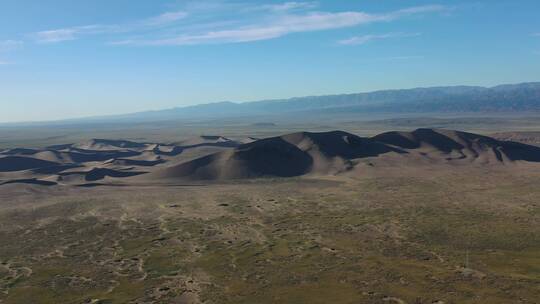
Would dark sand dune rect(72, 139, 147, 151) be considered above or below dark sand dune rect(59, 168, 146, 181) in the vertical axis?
above

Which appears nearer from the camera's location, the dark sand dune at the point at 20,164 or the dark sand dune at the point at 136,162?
the dark sand dune at the point at 136,162

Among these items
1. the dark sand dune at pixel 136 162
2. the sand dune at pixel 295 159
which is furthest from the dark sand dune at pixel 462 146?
the dark sand dune at pixel 136 162

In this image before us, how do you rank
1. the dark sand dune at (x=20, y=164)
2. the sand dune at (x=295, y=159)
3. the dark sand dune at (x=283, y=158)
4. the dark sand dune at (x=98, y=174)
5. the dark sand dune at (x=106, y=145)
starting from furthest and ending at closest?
the dark sand dune at (x=106, y=145), the dark sand dune at (x=20, y=164), the dark sand dune at (x=98, y=174), the sand dune at (x=295, y=159), the dark sand dune at (x=283, y=158)

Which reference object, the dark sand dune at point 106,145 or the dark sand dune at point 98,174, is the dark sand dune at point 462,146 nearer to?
the dark sand dune at point 98,174

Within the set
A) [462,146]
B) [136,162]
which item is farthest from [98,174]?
[462,146]

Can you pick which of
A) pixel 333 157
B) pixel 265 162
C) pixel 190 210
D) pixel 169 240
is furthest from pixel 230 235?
pixel 333 157

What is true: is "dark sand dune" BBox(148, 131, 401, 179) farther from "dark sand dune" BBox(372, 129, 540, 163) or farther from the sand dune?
"dark sand dune" BBox(372, 129, 540, 163)

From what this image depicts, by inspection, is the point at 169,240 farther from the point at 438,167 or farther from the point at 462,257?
the point at 438,167

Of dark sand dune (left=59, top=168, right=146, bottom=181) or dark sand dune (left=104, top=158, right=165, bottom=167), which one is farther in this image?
dark sand dune (left=104, top=158, right=165, bottom=167)

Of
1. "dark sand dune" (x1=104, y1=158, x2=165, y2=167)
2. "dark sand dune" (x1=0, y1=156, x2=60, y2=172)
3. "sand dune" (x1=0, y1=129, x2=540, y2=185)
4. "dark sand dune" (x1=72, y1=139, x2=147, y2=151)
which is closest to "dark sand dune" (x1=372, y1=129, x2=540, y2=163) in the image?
"sand dune" (x1=0, y1=129, x2=540, y2=185)

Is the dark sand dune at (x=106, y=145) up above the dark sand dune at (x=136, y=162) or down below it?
above

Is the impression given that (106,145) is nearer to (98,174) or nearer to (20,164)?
(20,164)
